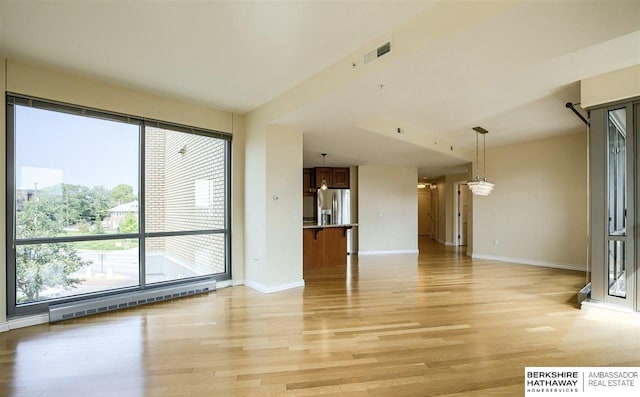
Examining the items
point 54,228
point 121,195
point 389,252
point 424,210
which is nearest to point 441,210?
point 424,210

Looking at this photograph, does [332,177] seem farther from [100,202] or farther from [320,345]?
[320,345]

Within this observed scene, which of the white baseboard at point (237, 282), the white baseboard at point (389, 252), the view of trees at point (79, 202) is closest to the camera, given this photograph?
the view of trees at point (79, 202)

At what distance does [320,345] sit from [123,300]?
108 inches

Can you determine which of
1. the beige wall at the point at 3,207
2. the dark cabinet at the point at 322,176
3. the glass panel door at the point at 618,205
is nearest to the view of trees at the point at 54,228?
the beige wall at the point at 3,207

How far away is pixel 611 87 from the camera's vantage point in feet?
11.3

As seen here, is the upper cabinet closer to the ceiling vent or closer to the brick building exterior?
the brick building exterior

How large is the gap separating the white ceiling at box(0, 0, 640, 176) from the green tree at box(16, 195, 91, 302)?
1680 mm

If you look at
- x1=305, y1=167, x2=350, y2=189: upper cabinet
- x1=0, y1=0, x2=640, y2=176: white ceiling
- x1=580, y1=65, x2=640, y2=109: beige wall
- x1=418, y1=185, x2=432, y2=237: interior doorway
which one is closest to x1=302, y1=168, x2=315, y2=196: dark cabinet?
x1=305, y1=167, x2=350, y2=189: upper cabinet

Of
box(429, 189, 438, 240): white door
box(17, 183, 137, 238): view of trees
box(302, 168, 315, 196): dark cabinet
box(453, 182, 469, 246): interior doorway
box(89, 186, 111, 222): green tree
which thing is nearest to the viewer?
box(17, 183, 137, 238): view of trees

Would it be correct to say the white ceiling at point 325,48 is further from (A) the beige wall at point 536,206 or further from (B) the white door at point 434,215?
(B) the white door at point 434,215

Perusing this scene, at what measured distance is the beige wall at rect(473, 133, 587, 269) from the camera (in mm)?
6000

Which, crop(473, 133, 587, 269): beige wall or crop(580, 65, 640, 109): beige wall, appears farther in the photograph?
crop(473, 133, 587, 269): beige wall

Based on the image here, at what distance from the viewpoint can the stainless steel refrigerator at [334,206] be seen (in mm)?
8359

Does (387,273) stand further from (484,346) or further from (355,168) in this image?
(355,168)
